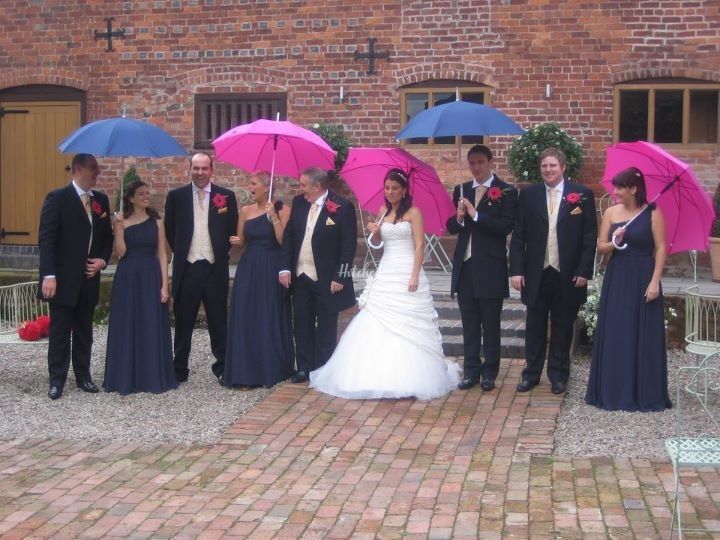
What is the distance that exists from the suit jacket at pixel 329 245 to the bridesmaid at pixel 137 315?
1.06 meters

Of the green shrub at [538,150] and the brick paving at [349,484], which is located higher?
the green shrub at [538,150]

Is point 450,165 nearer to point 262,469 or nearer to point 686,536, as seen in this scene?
point 262,469

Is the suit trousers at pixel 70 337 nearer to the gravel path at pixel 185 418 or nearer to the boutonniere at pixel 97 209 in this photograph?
the gravel path at pixel 185 418

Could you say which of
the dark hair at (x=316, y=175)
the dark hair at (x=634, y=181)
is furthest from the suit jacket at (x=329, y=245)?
the dark hair at (x=634, y=181)

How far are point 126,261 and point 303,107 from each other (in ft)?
18.0

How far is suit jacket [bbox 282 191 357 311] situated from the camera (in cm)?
827

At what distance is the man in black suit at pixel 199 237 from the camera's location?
8.34m

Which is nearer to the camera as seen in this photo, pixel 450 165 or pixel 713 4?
pixel 713 4

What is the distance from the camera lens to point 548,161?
772cm

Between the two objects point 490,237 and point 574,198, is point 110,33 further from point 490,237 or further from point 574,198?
point 574,198

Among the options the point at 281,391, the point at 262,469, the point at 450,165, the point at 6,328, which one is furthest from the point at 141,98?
the point at 262,469

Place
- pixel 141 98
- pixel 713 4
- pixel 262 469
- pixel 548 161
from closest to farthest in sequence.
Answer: pixel 262 469, pixel 548 161, pixel 713 4, pixel 141 98

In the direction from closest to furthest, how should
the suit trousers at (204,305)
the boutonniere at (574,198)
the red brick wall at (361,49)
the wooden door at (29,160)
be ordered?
the boutonniere at (574,198)
the suit trousers at (204,305)
the red brick wall at (361,49)
the wooden door at (29,160)

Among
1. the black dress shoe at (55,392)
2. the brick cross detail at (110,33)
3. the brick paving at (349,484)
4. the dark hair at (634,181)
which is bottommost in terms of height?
the brick paving at (349,484)
